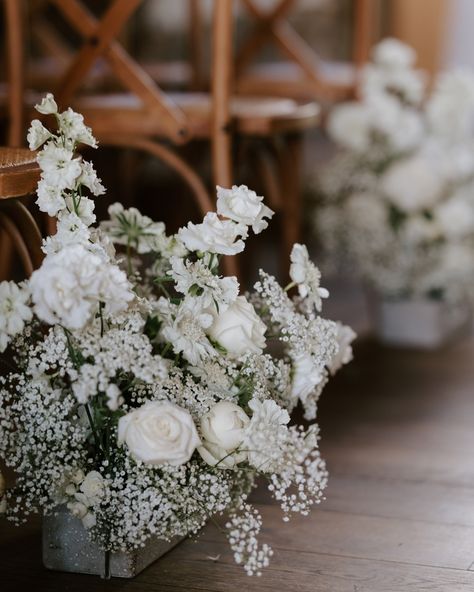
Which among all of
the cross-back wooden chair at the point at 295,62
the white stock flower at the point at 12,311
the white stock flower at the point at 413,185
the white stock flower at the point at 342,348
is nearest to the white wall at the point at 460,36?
the cross-back wooden chair at the point at 295,62

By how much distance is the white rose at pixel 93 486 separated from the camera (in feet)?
3.93

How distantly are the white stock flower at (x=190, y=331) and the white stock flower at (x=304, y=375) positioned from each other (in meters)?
0.13

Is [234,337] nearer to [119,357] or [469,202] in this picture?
[119,357]

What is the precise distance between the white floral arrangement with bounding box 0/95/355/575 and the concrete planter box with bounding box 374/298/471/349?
3.90ft

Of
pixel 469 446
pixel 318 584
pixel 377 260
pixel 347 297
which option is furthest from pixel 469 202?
pixel 318 584

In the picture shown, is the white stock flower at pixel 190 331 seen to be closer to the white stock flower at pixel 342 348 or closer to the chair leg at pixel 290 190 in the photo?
the white stock flower at pixel 342 348

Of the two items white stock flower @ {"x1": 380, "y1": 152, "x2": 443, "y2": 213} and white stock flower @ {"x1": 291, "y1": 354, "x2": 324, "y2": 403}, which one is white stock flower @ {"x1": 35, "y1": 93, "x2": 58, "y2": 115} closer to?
white stock flower @ {"x1": 291, "y1": 354, "x2": 324, "y2": 403}

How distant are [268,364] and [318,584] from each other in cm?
27

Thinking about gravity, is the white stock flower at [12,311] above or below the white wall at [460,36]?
below

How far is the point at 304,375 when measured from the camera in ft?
4.39

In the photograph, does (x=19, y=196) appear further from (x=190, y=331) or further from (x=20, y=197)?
(x=190, y=331)

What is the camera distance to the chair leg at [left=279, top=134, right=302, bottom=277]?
2.32m

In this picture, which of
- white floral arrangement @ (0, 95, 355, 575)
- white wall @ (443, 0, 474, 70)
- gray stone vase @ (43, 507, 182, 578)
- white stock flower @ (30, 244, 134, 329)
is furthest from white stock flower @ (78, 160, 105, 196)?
white wall @ (443, 0, 474, 70)

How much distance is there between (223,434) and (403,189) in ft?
4.27
